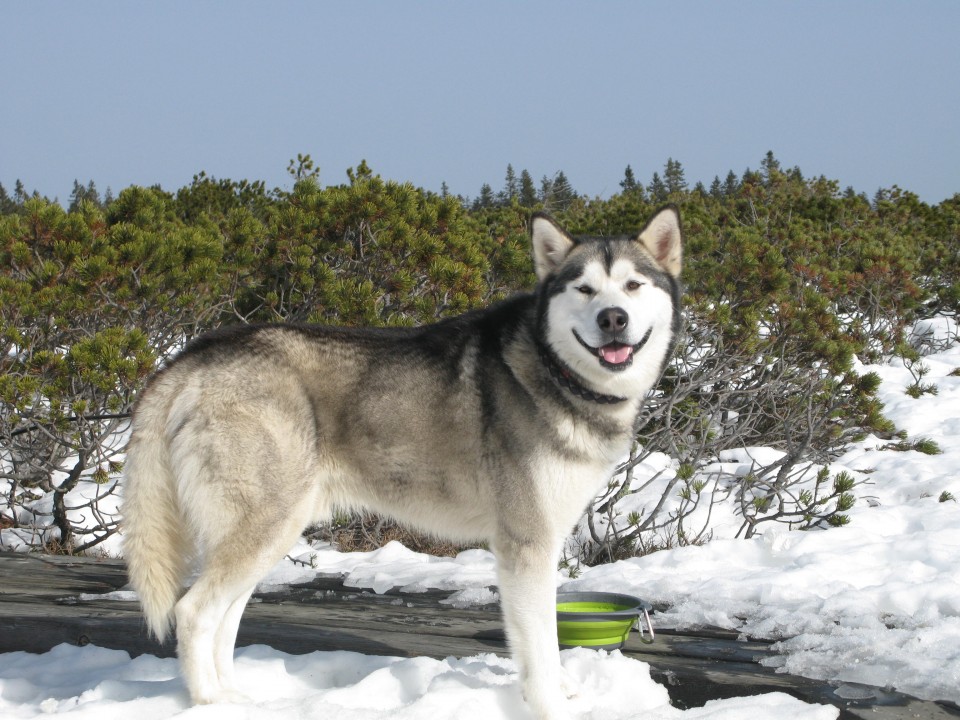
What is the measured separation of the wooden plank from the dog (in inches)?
32.8

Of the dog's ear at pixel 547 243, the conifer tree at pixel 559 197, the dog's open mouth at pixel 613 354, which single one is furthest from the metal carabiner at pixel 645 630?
the conifer tree at pixel 559 197

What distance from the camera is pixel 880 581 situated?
4676 mm

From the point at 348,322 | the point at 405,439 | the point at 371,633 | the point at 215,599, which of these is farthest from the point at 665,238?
the point at 348,322

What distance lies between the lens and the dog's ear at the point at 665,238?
3.51 meters

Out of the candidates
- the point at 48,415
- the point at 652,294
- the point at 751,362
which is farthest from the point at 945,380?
the point at 48,415

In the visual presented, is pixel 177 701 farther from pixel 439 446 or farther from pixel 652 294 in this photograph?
pixel 652 294

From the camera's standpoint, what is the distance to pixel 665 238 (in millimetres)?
3578

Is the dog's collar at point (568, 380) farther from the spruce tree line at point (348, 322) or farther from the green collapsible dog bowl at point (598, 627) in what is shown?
the spruce tree line at point (348, 322)

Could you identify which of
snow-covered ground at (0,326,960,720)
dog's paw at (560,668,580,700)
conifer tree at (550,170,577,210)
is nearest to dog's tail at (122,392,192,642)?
snow-covered ground at (0,326,960,720)

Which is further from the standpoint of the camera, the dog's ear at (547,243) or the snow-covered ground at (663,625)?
the dog's ear at (547,243)

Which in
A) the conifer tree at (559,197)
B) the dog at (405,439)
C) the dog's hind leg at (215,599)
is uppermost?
the conifer tree at (559,197)

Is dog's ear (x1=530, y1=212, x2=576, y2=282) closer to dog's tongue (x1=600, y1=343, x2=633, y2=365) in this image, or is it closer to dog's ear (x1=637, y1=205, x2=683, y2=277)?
dog's ear (x1=637, y1=205, x2=683, y2=277)

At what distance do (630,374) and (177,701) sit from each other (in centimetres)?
202

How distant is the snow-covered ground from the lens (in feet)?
10.3
